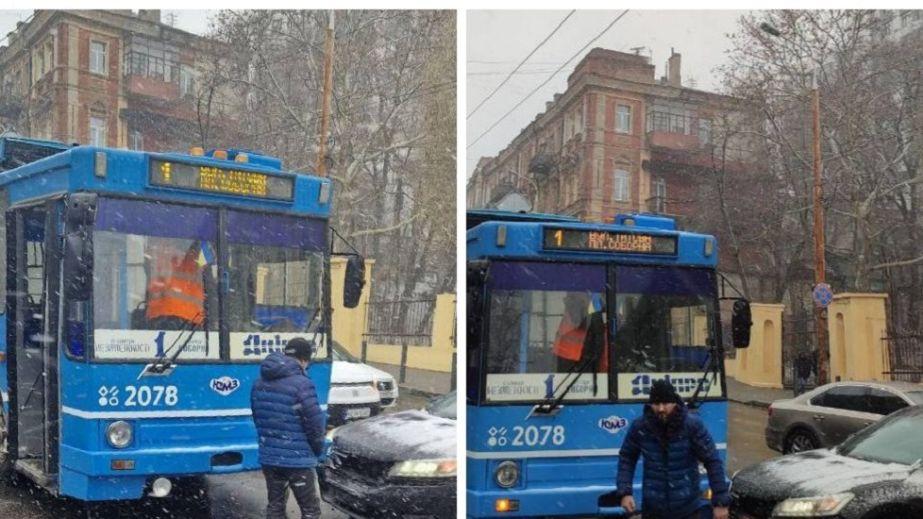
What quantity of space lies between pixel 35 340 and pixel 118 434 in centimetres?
85

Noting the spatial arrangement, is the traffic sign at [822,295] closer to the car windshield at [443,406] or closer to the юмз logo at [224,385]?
the car windshield at [443,406]

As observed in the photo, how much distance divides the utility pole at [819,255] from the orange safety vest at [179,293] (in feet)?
11.8

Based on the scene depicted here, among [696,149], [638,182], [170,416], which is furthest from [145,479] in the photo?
[696,149]

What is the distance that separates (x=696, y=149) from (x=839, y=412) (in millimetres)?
1804

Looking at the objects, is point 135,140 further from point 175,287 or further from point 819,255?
point 819,255

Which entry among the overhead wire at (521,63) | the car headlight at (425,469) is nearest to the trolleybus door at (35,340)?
the car headlight at (425,469)

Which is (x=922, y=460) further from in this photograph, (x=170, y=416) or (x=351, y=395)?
(x=170, y=416)

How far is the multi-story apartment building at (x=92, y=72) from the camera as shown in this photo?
594 centimetres

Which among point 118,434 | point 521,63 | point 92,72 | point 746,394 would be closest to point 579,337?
point 746,394

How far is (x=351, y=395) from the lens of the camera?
554 centimetres

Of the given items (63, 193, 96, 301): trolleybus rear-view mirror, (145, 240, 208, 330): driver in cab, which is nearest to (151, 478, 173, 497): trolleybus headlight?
(145, 240, 208, 330): driver in cab

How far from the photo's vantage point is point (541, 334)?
5.10m

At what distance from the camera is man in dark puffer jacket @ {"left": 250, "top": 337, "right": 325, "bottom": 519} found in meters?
4.75

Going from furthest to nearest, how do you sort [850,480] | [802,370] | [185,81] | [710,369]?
[185,81], [802,370], [710,369], [850,480]
